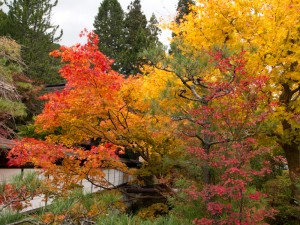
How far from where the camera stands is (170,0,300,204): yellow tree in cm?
757

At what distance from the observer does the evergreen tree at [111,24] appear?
31438 millimetres

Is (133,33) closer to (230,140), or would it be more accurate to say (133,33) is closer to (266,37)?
(266,37)

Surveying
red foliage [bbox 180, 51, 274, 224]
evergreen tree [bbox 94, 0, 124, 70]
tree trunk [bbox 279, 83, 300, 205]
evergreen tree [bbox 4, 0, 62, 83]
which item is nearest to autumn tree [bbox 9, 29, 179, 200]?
red foliage [bbox 180, 51, 274, 224]

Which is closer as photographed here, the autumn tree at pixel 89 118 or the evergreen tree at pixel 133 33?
the autumn tree at pixel 89 118

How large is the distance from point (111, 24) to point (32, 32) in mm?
12224

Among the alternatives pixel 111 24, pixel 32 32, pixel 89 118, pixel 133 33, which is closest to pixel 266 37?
pixel 89 118

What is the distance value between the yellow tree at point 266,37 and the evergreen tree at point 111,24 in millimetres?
23112

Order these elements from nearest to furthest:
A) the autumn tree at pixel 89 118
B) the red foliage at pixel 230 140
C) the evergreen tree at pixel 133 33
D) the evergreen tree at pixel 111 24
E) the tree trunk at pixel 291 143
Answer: the red foliage at pixel 230 140 < the autumn tree at pixel 89 118 < the tree trunk at pixel 291 143 < the evergreen tree at pixel 133 33 < the evergreen tree at pixel 111 24

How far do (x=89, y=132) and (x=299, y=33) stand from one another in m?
6.26

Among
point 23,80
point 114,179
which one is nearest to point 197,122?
point 114,179

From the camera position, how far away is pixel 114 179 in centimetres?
1423

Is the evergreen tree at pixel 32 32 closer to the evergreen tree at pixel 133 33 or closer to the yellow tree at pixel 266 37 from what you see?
the evergreen tree at pixel 133 33

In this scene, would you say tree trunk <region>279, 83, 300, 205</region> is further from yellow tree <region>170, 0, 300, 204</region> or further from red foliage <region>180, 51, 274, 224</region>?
red foliage <region>180, 51, 274, 224</region>

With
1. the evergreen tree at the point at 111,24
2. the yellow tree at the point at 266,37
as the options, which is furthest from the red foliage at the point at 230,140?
the evergreen tree at the point at 111,24
